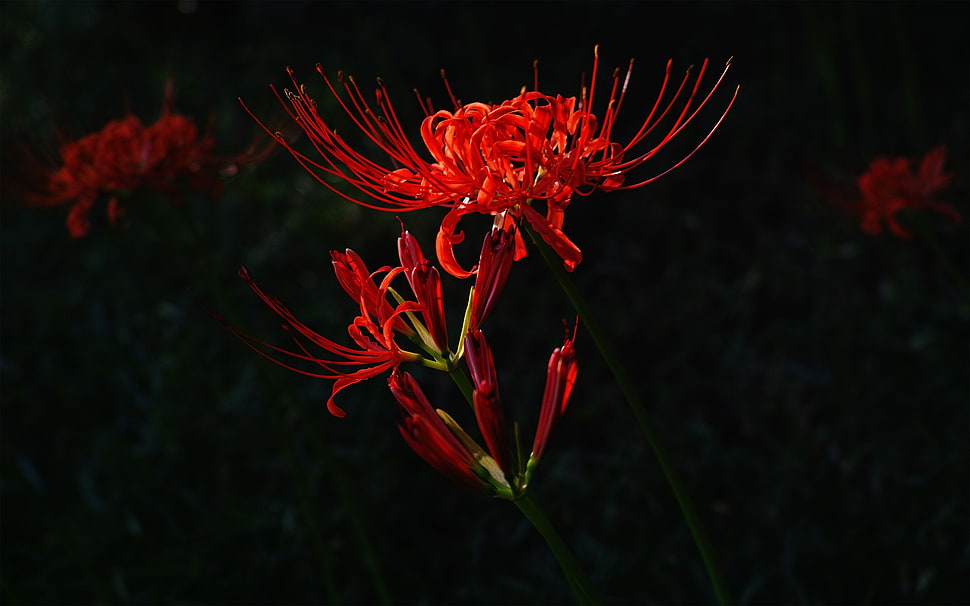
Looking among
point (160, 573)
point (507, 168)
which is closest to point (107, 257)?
point (160, 573)

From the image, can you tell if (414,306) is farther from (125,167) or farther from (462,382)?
(125,167)

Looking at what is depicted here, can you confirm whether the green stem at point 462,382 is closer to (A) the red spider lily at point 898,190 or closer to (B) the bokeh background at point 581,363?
(B) the bokeh background at point 581,363

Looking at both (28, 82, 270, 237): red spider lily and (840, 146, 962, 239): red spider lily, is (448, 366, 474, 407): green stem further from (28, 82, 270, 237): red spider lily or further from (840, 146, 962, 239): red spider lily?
(840, 146, 962, 239): red spider lily

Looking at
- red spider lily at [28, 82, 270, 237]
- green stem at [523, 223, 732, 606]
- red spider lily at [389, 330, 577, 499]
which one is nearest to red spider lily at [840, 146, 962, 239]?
green stem at [523, 223, 732, 606]

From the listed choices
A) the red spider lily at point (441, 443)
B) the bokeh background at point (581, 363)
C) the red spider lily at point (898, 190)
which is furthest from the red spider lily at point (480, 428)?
the red spider lily at point (898, 190)

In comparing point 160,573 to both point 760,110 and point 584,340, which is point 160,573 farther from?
point 760,110
